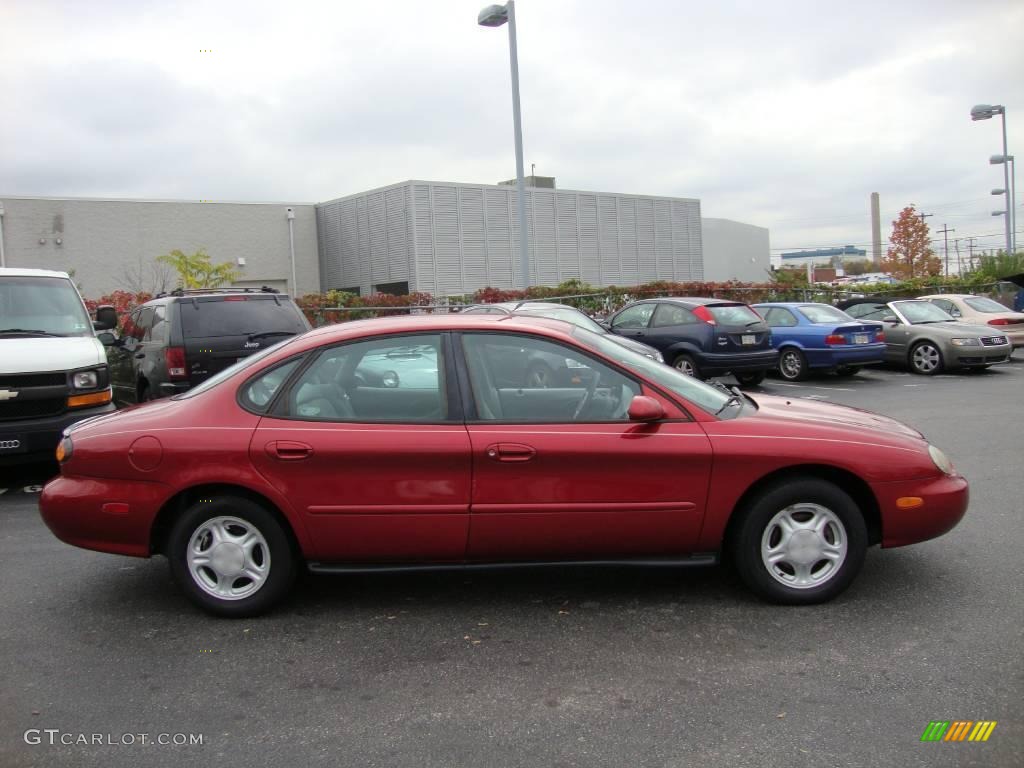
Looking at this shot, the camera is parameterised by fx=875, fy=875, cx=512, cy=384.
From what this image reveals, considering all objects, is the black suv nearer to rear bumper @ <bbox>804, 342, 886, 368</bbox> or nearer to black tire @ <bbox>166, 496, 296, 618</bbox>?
black tire @ <bbox>166, 496, 296, 618</bbox>

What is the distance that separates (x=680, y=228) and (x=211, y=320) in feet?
119

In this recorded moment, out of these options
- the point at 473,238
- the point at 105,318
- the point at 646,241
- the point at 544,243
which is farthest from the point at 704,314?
the point at 646,241

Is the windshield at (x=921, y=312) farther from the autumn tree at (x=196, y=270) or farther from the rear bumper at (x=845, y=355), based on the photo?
the autumn tree at (x=196, y=270)

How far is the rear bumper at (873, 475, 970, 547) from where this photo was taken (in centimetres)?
443

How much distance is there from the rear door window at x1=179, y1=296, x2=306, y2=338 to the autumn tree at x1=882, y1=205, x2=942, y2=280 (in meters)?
57.7

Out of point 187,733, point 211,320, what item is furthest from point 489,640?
point 211,320

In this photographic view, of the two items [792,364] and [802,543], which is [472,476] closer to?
[802,543]

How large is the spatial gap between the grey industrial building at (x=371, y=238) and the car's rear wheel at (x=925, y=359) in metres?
20.8

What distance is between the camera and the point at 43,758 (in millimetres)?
3229

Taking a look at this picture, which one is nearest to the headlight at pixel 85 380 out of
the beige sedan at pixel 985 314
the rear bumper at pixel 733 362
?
the rear bumper at pixel 733 362

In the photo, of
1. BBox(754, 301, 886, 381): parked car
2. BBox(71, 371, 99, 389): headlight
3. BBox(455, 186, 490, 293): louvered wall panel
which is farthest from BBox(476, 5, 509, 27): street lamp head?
BBox(455, 186, 490, 293): louvered wall panel

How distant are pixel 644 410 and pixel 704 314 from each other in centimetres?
1015

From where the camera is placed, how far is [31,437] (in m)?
7.52

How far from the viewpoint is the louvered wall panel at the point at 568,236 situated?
38562 mm
